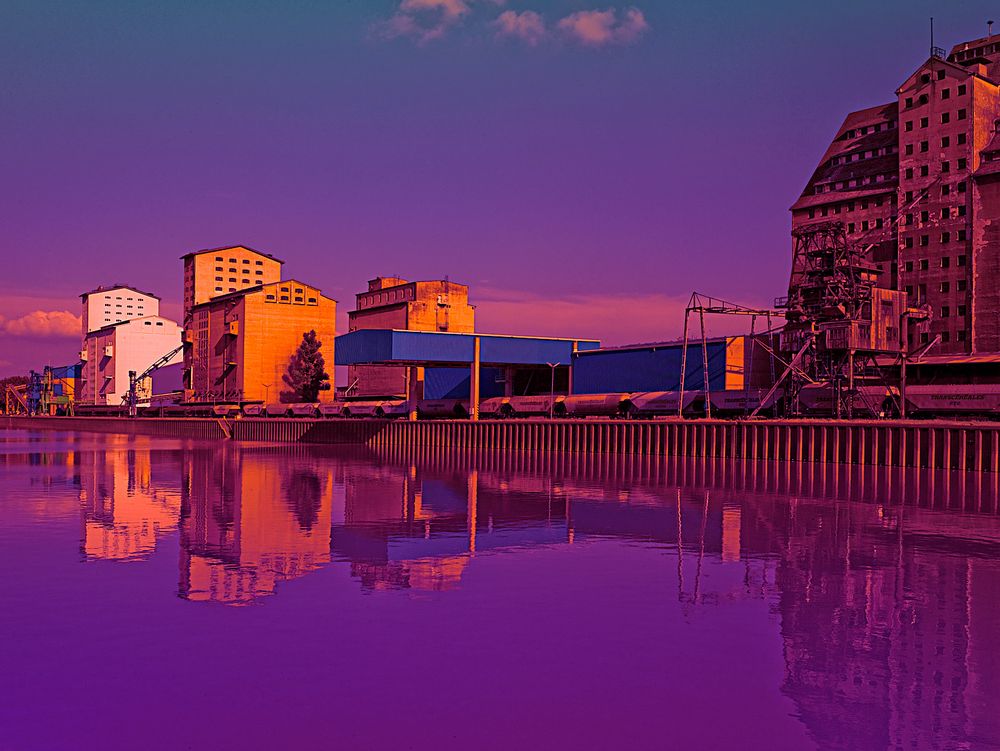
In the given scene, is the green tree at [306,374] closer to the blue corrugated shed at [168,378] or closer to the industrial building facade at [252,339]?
the industrial building facade at [252,339]

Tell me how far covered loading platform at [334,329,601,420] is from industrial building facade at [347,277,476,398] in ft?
126

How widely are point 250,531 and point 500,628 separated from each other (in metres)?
12.6

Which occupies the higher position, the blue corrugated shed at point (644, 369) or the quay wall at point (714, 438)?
the blue corrugated shed at point (644, 369)

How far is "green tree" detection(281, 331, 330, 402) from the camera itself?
13012 cm

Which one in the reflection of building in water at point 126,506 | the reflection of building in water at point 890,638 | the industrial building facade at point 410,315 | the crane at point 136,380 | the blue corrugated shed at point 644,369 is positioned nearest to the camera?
the reflection of building in water at point 890,638

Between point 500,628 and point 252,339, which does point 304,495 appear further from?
point 252,339

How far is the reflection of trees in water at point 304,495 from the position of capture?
88.8ft

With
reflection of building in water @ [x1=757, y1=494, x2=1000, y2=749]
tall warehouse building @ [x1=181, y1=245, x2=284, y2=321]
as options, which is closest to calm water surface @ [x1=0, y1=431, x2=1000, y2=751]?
reflection of building in water @ [x1=757, y1=494, x2=1000, y2=749]

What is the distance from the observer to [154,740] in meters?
9.00

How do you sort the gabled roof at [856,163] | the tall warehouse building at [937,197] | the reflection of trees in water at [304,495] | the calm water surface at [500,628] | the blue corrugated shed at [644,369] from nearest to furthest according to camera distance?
1. the calm water surface at [500,628]
2. the reflection of trees in water at [304,495]
3. the blue corrugated shed at [644,369]
4. the tall warehouse building at [937,197]
5. the gabled roof at [856,163]

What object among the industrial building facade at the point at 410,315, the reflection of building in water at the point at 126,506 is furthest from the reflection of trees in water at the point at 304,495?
the industrial building facade at the point at 410,315

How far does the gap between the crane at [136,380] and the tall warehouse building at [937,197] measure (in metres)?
112

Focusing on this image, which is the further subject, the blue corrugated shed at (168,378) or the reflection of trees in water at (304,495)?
the blue corrugated shed at (168,378)

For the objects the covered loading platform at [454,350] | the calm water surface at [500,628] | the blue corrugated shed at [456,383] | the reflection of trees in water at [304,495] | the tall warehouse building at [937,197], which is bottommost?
the reflection of trees in water at [304,495]
